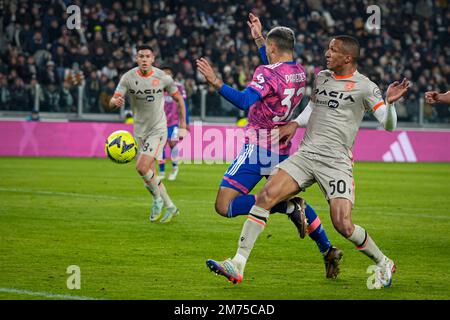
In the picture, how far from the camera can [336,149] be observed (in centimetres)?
798

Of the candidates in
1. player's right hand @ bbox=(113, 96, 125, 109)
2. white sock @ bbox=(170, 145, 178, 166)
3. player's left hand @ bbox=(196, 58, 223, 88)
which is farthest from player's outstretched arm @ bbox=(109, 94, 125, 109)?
white sock @ bbox=(170, 145, 178, 166)

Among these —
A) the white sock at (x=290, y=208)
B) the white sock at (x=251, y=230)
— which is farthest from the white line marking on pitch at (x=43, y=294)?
the white sock at (x=290, y=208)

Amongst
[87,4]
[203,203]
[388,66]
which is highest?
[87,4]

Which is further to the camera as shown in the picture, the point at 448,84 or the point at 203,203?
the point at 448,84

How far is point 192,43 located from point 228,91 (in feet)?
76.1

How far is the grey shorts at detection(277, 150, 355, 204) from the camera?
782 cm

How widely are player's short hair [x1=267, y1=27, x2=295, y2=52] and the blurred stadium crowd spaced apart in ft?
63.7

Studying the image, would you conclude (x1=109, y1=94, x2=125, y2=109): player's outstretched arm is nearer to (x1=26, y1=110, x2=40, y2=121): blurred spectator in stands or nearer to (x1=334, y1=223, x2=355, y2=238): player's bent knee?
(x1=334, y1=223, x2=355, y2=238): player's bent knee

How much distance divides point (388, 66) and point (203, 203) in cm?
1896

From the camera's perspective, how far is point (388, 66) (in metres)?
32.6
